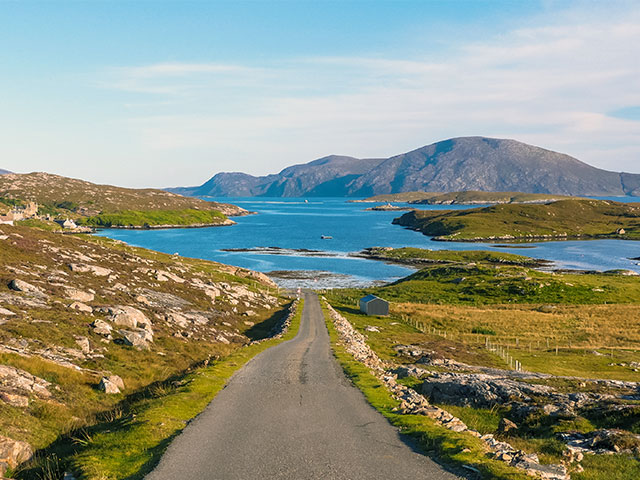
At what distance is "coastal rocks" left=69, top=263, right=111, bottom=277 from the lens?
4777cm

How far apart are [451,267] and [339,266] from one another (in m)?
44.2

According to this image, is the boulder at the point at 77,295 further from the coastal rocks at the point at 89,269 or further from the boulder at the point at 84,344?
the boulder at the point at 84,344

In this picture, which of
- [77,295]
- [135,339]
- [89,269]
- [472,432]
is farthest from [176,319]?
[472,432]

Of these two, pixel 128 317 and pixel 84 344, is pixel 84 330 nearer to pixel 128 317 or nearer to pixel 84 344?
pixel 84 344

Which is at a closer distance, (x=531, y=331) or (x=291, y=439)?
(x=291, y=439)

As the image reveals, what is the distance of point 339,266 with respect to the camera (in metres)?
172

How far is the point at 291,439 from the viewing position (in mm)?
18844

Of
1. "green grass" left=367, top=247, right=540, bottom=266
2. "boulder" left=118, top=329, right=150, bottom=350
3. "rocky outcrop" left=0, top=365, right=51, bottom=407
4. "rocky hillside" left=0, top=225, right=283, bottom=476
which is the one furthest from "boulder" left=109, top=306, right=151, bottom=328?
"green grass" left=367, top=247, right=540, bottom=266

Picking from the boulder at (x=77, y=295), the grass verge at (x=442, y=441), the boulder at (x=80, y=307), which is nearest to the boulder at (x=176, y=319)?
the boulder at (x=77, y=295)

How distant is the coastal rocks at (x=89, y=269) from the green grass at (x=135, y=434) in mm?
25211

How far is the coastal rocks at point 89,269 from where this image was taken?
47.8m

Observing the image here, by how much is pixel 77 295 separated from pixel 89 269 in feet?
35.4

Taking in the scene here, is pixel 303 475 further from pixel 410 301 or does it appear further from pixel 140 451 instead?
pixel 410 301

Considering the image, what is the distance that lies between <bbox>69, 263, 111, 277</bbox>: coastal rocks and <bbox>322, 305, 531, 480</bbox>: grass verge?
34158 mm
